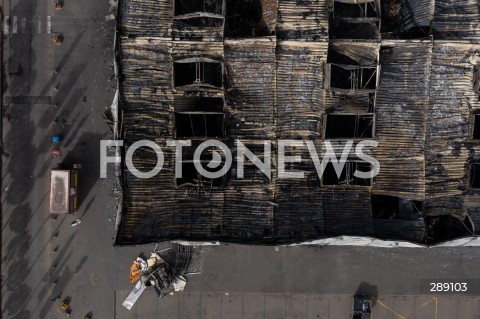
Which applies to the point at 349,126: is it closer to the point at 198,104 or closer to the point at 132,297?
the point at 198,104

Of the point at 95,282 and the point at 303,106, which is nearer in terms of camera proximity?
the point at 303,106

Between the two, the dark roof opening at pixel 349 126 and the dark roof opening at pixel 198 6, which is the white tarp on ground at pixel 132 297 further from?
the dark roof opening at pixel 198 6

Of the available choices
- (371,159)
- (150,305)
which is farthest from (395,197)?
(150,305)

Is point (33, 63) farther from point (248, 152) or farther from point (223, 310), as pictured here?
point (223, 310)

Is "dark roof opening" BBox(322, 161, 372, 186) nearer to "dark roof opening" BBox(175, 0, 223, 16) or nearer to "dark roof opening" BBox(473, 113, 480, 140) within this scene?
"dark roof opening" BBox(473, 113, 480, 140)

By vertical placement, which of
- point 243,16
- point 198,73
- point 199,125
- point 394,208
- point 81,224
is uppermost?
point 243,16

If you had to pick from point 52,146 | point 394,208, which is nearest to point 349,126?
point 394,208
